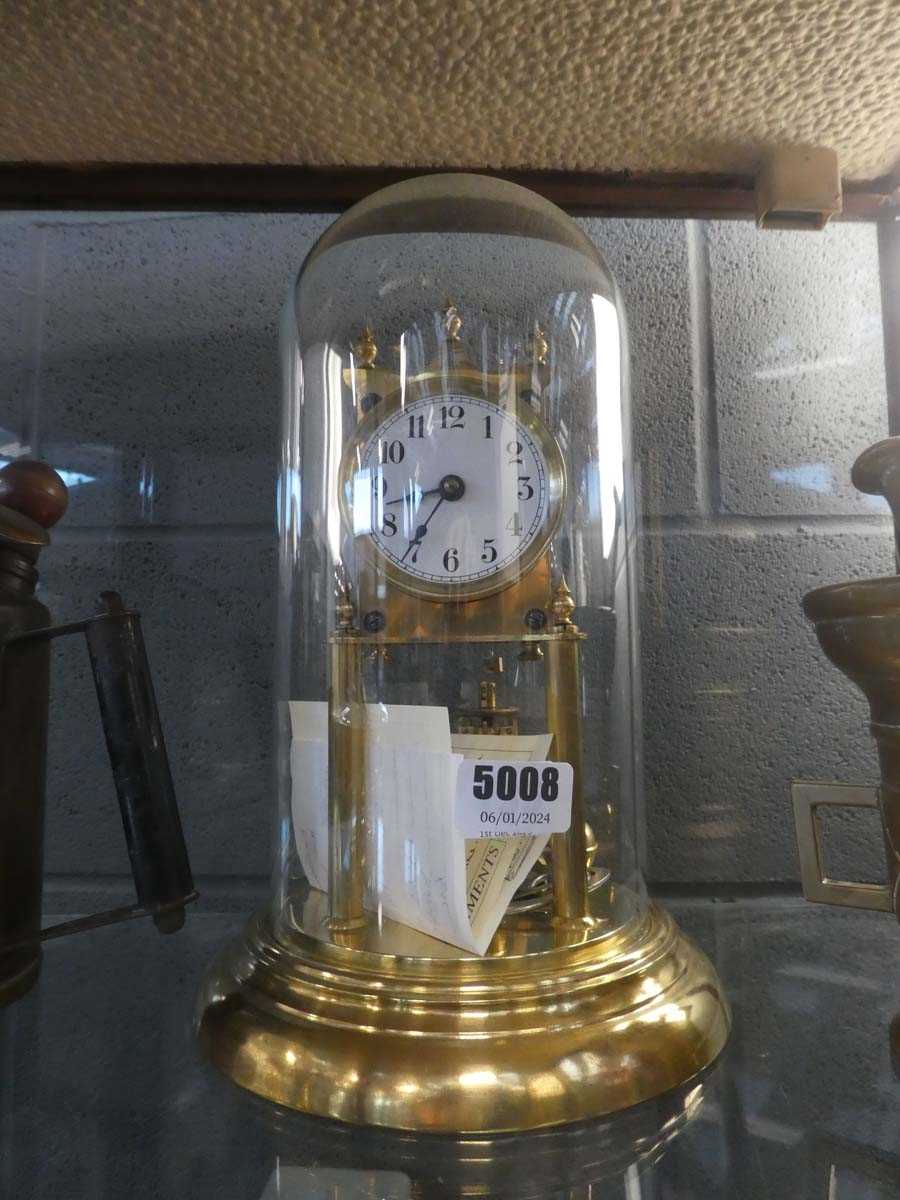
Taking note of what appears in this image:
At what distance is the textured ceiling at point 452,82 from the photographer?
1.78 ft

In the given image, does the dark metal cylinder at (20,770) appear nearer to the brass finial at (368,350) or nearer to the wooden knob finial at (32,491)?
the wooden knob finial at (32,491)

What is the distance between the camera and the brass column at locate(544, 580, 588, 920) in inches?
21.4

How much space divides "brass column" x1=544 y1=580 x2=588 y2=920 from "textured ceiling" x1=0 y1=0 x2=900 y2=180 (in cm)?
36

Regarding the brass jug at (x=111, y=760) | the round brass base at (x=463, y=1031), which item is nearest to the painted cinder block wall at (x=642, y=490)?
the brass jug at (x=111, y=760)

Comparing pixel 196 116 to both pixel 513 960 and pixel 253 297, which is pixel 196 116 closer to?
pixel 253 297

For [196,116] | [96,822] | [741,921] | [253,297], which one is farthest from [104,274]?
[741,921]

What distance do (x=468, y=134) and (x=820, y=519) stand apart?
0.47 m

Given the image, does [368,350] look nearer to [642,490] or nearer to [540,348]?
[540,348]

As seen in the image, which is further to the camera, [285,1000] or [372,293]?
[372,293]

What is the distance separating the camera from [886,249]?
0.84 metres

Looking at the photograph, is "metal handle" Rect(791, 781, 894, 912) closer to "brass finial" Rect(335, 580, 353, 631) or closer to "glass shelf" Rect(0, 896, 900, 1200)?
"glass shelf" Rect(0, 896, 900, 1200)

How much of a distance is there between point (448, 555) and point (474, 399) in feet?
0.35

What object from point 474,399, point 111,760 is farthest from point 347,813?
point 474,399

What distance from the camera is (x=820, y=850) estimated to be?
0.59 meters
